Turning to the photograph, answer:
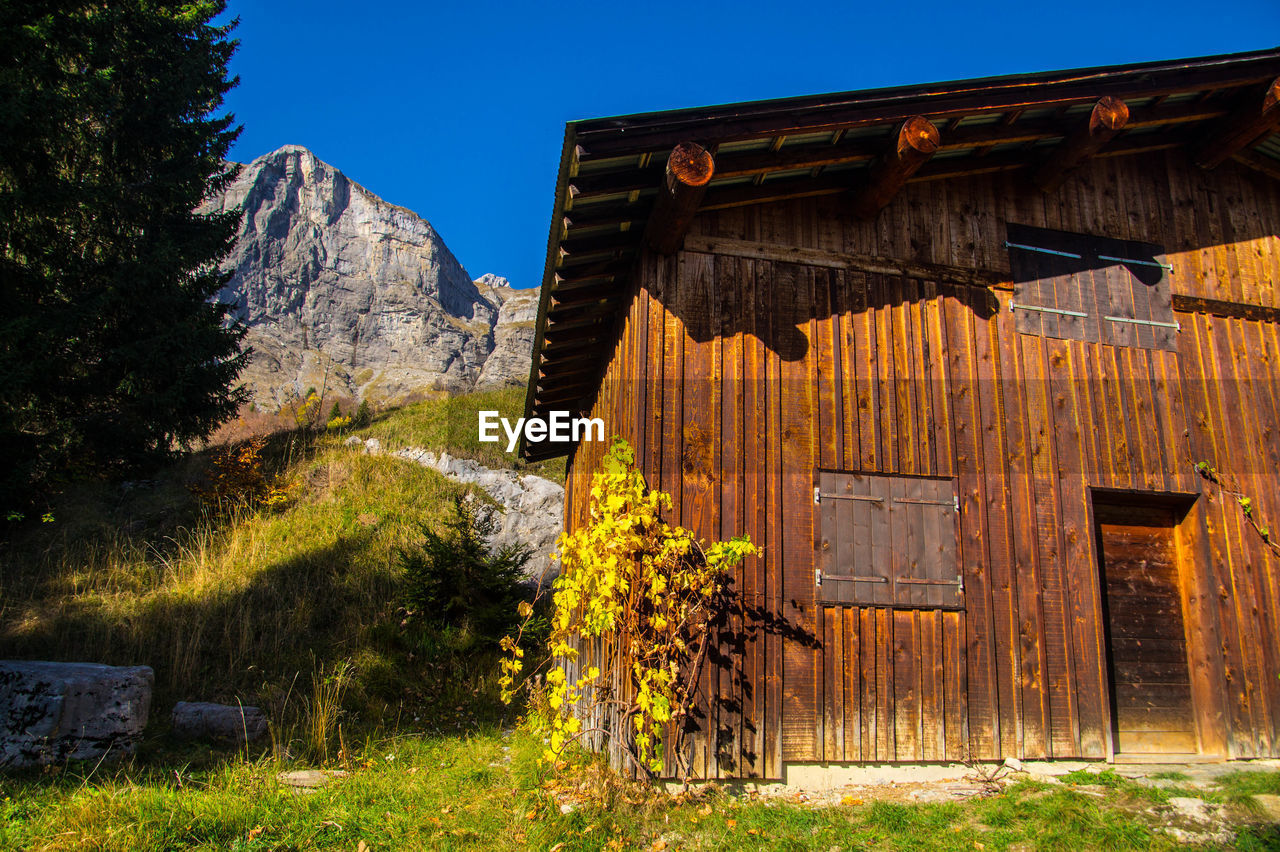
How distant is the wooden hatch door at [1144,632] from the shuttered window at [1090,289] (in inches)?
60.2

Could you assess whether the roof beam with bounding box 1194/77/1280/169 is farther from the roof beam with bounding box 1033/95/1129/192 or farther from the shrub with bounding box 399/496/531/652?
the shrub with bounding box 399/496/531/652

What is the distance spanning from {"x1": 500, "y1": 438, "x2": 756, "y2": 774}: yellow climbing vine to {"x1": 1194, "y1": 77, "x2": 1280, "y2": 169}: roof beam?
228 inches

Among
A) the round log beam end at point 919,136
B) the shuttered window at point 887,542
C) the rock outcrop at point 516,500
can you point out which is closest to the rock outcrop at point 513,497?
the rock outcrop at point 516,500

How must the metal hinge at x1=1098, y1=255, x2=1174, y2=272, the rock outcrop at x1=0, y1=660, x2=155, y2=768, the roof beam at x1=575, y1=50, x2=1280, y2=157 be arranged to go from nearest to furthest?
the roof beam at x1=575, y1=50, x2=1280, y2=157, the rock outcrop at x1=0, y1=660, x2=155, y2=768, the metal hinge at x1=1098, y1=255, x2=1174, y2=272

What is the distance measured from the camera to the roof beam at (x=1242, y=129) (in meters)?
5.87

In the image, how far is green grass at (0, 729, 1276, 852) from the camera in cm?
372

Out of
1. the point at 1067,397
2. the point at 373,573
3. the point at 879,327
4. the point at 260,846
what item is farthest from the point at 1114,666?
the point at 373,573

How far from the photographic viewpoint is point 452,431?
1761 cm

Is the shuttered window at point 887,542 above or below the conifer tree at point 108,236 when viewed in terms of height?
below

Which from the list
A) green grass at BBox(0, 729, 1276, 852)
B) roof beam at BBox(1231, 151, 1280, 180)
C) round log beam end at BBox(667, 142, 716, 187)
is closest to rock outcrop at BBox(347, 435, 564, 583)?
green grass at BBox(0, 729, 1276, 852)

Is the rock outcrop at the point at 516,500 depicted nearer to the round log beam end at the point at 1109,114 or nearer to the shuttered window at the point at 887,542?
the shuttered window at the point at 887,542

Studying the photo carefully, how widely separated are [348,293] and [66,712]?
50.5m

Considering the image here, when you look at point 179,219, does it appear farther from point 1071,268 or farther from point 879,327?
point 1071,268

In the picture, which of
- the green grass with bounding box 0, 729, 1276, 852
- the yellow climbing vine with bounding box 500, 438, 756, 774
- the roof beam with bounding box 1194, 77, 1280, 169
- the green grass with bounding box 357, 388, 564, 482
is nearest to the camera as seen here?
the green grass with bounding box 0, 729, 1276, 852
